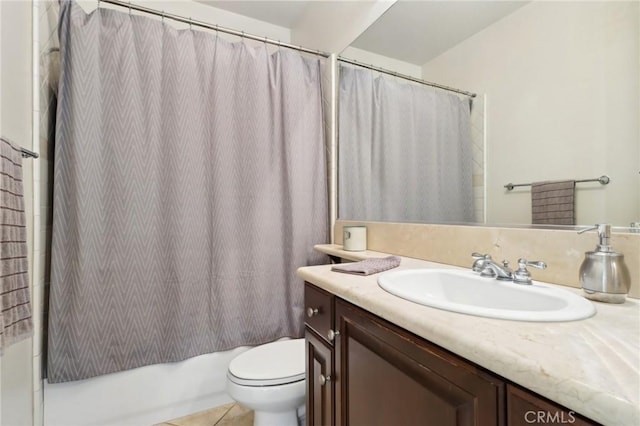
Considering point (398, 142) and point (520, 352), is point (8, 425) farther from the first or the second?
point (398, 142)

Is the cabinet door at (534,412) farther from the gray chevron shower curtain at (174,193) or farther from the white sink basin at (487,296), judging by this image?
the gray chevron shower curtain at (174,193)

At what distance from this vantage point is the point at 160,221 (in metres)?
1.48

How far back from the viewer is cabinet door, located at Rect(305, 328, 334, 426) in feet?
2.90

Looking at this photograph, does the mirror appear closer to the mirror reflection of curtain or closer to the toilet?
the mirror reflection of curtain

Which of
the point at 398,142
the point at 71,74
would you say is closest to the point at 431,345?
the point at 398,142

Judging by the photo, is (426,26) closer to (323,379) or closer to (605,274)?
(605,274)

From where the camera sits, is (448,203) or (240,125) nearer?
(448,203)

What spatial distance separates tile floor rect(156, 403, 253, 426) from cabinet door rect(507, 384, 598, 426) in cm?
146

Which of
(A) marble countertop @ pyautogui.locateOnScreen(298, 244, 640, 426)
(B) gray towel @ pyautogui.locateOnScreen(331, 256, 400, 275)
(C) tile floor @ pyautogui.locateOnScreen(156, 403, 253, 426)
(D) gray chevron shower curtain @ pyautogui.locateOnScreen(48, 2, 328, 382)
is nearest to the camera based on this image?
(A) marble countertop @ pyautogui.locateOnScreen(298, 244, 640, 426)

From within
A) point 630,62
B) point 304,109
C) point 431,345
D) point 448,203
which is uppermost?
point 304,109

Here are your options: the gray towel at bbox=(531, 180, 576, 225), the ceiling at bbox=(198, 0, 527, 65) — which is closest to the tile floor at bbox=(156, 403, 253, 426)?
the gray towel at bbox=(531, 180, 576, 225)

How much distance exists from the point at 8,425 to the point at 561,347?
5.01 ft

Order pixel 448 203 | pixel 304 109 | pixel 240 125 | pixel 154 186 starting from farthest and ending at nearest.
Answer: pixel 304 109 < pixel 240 125 < pixel 154 186 < pixel 448 203

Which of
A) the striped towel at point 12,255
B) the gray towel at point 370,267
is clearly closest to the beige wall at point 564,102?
the gray towel at point 370,267
